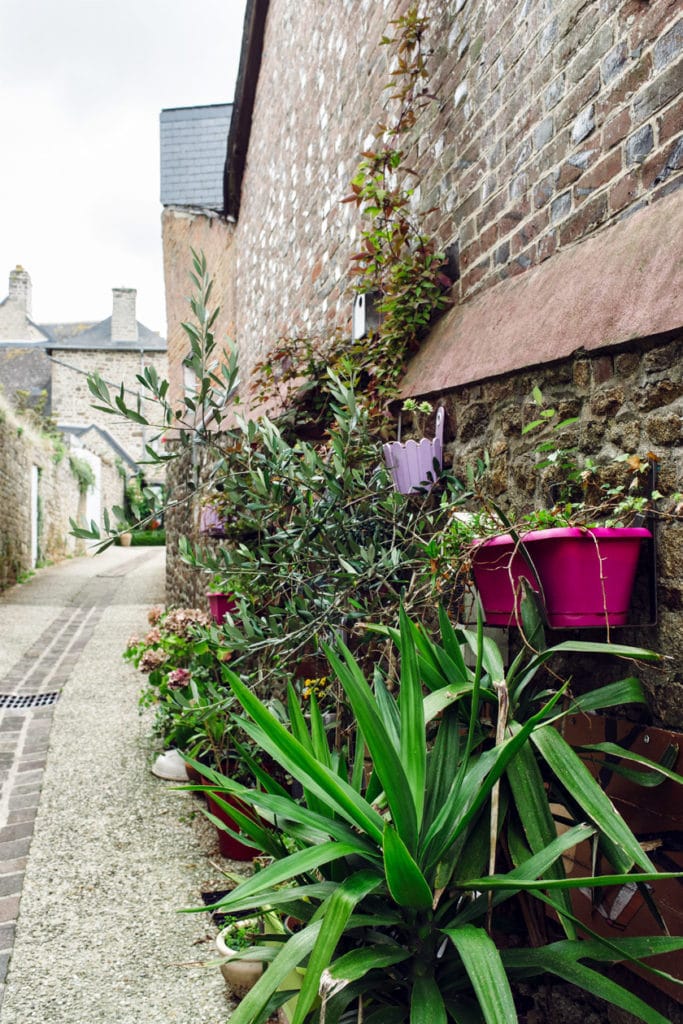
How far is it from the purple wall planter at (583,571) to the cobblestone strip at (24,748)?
2.22 metres

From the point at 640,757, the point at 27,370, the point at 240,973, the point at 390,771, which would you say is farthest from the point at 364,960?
the point at 27,370

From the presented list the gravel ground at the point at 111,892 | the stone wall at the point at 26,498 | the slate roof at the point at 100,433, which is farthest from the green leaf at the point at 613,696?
the slate roof at the point at 100,433

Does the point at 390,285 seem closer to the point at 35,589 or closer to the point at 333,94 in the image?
the point at 333,94

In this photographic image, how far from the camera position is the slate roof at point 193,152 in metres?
10.0

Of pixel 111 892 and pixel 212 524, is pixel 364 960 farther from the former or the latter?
pixel 212 524

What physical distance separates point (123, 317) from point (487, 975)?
29.9 meters

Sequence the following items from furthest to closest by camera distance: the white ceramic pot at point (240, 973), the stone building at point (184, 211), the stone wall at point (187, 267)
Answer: the stone building at point (184, 211) → the stone wall at point (187, 267) → the white ceramic pot at point (240, 973)

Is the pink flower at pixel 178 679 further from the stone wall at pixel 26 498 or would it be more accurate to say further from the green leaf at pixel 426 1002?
the stone wall at pixel 26 498

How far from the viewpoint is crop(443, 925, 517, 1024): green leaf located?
1331 mm

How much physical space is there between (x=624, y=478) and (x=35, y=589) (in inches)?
470

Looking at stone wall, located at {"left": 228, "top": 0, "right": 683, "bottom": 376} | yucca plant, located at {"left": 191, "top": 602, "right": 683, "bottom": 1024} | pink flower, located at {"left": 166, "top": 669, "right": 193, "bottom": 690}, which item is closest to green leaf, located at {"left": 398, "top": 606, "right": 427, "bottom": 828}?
yucca plant, located at {"left": 191, "top": 602, "right": 683, "bottom": 1024}

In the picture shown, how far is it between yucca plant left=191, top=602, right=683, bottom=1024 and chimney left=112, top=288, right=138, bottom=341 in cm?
2883

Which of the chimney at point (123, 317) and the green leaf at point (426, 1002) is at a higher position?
the chimney at point (123, 317)

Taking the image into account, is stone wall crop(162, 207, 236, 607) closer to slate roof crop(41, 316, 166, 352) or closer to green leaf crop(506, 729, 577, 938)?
green leaf crop(506, 729, 577, 938)
